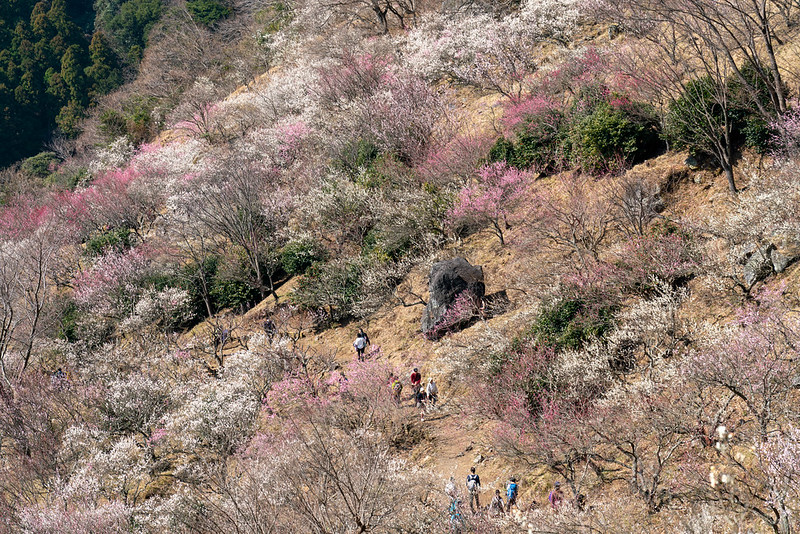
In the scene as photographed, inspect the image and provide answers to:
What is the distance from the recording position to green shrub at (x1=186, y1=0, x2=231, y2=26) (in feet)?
184

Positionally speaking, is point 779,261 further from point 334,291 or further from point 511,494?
point 334,291

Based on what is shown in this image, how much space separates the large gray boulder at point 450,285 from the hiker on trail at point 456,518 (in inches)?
276

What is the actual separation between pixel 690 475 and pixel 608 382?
3.04 meters

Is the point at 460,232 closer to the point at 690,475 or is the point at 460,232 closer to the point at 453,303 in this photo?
the point at 453,303

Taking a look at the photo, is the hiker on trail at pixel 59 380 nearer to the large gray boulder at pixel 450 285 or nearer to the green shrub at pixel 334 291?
the green shrub at pixel 334 291

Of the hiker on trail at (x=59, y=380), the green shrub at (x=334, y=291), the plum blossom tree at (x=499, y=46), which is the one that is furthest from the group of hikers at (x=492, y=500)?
the plum blossom tree at (x=499, y=46)

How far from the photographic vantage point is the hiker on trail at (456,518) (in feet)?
34.2

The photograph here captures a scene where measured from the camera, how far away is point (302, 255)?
23.2 metres

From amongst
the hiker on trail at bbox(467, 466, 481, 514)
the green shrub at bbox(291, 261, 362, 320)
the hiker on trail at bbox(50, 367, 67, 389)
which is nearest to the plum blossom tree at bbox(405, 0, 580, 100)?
the green shrub at bbox(291, 261, 362, 320)

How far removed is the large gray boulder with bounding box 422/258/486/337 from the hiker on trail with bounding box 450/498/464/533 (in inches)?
276

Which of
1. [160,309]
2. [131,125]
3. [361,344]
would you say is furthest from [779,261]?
[131,125]

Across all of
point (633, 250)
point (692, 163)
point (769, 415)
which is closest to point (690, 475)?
point (769, 415)

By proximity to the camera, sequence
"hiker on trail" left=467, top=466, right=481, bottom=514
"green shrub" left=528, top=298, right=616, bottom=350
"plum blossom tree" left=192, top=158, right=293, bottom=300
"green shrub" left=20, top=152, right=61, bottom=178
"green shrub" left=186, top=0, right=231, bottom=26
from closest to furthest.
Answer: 1. "hiker on trail" left=467, top=466, right=481, bottom=514
2. "green shrub" left=528, top=298, right=616, bottom=350
3. "plum blossom tree" left=192, top=158, right=293, bottom=300
4. "green shrub" left=20, top=152, right=61, bottom=178
5. "green shrub" left=186, top=0, right=231, bottom=26

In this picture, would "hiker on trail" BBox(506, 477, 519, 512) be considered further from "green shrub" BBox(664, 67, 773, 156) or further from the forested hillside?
"green shrub" BBox(664, 67, 773, 156)
